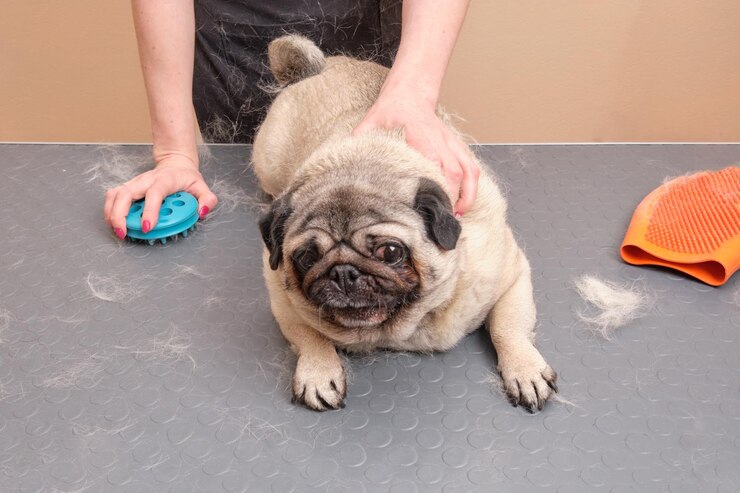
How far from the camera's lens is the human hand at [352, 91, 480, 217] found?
1.55 metres

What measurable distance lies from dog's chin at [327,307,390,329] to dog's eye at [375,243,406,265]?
10 centimetres

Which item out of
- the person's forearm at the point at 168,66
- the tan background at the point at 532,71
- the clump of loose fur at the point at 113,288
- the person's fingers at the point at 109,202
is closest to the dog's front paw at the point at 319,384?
the clump of loose fur at the point at 113,288

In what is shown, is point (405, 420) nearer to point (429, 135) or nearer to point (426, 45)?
point (429, 135)

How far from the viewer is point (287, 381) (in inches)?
58.5

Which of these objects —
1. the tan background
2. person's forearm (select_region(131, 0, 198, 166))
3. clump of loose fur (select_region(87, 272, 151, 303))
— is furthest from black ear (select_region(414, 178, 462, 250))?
the tan background

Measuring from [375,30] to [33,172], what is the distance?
1.15 meters

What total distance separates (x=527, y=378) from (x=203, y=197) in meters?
1.05

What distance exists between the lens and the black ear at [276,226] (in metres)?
1.46

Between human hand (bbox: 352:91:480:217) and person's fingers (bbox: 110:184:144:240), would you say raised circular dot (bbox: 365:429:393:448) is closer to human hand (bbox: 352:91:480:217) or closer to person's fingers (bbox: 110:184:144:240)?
human hand (bbox: 352:91:480:217)

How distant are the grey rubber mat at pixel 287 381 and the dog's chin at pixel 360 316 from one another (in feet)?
0.48

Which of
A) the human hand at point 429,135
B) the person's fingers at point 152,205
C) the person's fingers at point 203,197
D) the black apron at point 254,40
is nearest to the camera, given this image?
the human hand at point 429,135

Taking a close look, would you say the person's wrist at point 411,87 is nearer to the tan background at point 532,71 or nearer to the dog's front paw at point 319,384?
the dog's front paw at point 319,384

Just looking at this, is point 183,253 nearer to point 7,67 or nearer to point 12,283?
point 12,283

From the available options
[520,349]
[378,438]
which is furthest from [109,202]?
[520,349]
